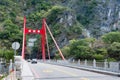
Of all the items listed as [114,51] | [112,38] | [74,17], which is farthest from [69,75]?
[74,17]

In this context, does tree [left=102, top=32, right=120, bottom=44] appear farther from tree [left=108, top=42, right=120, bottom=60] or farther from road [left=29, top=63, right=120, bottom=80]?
road [left=29, top=63, right=120, bottom=80]

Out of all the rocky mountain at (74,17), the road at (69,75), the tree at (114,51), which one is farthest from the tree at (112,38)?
the road at (69,75)

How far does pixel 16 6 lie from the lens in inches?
4791

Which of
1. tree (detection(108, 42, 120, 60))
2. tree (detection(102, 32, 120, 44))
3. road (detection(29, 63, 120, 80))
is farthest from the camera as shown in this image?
tree (detection(102, 32, 120, 44))

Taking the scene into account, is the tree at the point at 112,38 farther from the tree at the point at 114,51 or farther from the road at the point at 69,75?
the road at the point at 69,75

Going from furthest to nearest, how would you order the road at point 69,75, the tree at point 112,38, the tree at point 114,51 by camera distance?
the tree at point 112,38 < the tree at point 114,51 < the road at point 69,75

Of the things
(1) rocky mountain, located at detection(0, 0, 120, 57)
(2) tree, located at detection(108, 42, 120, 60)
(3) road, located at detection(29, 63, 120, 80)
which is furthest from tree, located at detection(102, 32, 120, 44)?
(3) road, located at detection(29, 63, 120, 80)

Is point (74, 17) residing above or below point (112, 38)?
above

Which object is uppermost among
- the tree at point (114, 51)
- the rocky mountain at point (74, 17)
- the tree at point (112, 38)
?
the rocky mountain at point (74, 17)

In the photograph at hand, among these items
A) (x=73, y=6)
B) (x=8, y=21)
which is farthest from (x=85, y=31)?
(x=8, y=21)

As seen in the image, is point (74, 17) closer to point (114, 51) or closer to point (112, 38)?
point (112, 38)

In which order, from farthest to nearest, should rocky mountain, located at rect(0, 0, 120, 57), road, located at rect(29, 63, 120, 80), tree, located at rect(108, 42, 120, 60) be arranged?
rocky mountain, located at rect(0, 0, 120, 57) → tree, located at rect(108, 42, 120, 60) → road, located at rect(29, 63, 120, 80)

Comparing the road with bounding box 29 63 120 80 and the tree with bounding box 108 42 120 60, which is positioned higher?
the tree with bounding box 108 42 120 60

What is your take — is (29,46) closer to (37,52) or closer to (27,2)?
(37,52)
